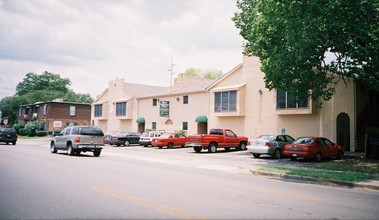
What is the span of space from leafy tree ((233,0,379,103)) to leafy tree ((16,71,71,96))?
10138cm

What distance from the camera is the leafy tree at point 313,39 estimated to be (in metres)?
14.1

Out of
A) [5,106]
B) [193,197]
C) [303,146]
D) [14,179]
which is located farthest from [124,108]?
[5,106]

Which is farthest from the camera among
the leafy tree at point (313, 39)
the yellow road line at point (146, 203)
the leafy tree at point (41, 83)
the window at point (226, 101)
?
the leafy tree at point (41, 83)

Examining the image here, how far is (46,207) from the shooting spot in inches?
250

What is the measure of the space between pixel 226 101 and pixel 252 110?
3.02 metres

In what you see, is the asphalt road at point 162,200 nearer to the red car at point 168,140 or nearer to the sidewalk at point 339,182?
the sidewalk at point 339,182

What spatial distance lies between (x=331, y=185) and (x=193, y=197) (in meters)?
5.95

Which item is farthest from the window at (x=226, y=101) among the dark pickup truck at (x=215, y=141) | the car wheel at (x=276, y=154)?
the car wheel at (x=276, y=154)

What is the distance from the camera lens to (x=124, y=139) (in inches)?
1403

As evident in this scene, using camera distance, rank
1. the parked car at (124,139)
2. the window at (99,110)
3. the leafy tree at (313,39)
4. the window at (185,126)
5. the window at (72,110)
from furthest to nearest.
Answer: the window at (72,110), the window at (99,110), the window at (185,126), the parked car at (124,139), the leafy tree at (313,39)

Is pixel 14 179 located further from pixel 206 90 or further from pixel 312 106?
pixel 206 90

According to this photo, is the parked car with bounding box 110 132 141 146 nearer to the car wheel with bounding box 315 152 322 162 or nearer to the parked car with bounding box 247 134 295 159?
the parked car with bounding box 247 134 295 159

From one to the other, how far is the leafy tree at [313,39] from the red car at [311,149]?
288 centimetres

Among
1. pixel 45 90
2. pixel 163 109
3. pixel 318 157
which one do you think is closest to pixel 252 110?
pixel 318 157
